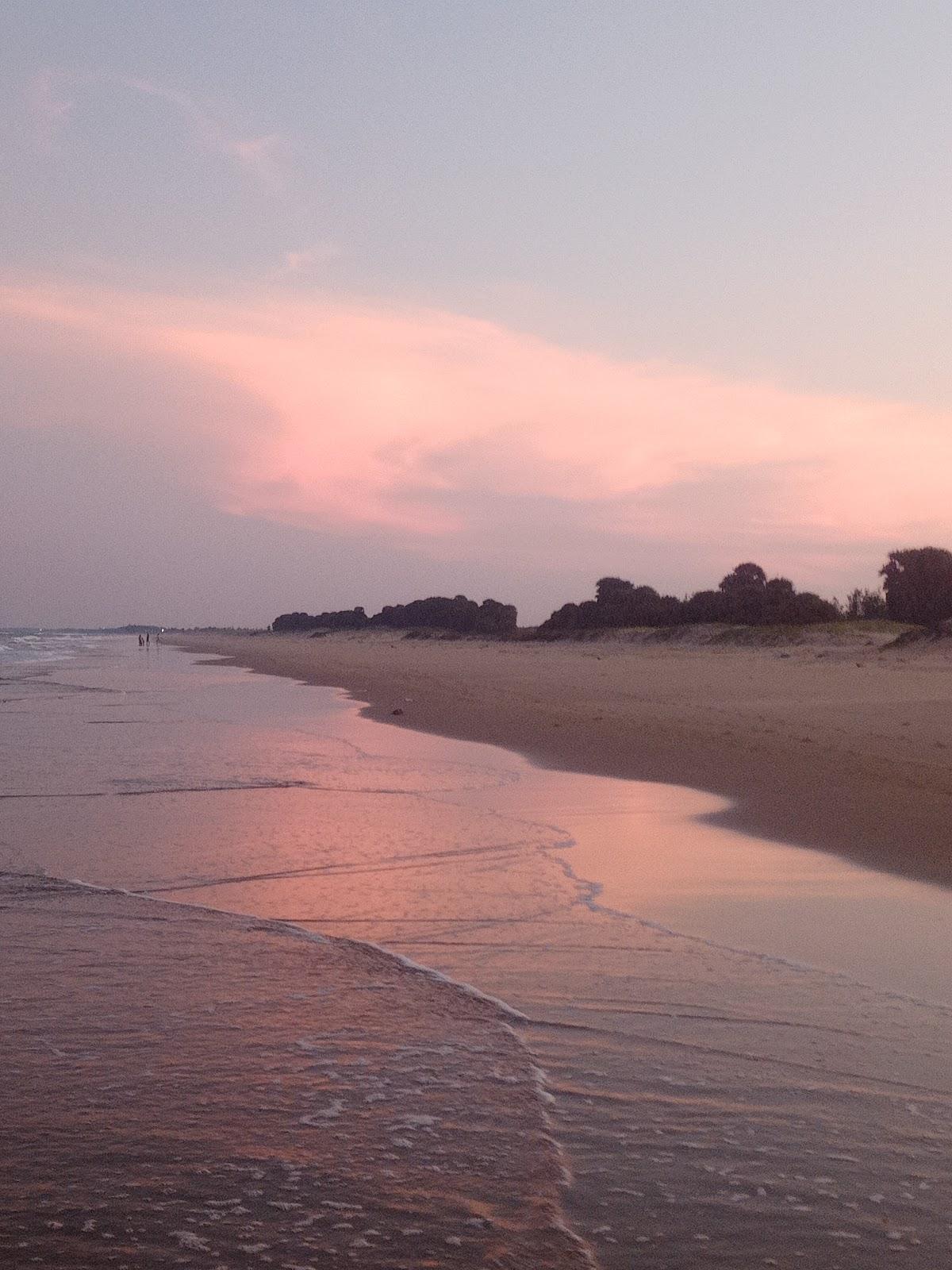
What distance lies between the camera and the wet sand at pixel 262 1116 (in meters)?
3.21

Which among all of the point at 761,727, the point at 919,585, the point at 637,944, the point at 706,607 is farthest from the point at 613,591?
the point at 637,944

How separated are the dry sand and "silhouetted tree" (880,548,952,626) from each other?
13.6 m

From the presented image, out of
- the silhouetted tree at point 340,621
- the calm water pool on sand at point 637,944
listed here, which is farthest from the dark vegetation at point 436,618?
the calm water pool on sand at point 637,944

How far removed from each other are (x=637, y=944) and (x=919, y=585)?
53734 mm

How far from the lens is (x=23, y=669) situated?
150ft

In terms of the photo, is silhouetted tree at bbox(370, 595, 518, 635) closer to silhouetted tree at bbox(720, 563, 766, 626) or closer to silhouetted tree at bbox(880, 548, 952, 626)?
silhouetted tree at bbox(720, 563, 766, 626)

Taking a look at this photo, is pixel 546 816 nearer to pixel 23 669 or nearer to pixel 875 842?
pixel 875 842

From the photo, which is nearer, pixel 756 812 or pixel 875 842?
pixel 875 842

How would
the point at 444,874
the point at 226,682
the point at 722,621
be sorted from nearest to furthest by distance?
the point at 444,874 → the point at 226,682 → the point at 722,621

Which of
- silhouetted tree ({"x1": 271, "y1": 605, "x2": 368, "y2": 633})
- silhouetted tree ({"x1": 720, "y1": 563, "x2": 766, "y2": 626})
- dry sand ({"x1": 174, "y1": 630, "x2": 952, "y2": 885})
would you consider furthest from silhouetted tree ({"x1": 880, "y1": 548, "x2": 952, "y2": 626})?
silhouetted tree ({"x1": 271, "y1": 605, "x2": 368, "y2": 633})

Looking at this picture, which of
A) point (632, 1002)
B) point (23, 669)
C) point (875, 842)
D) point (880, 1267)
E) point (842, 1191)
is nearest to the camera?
point (880, 1267)

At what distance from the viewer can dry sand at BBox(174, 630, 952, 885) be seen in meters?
10.1

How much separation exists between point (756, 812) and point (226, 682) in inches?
1087

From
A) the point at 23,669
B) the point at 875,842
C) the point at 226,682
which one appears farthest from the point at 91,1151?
the point at 23,669
